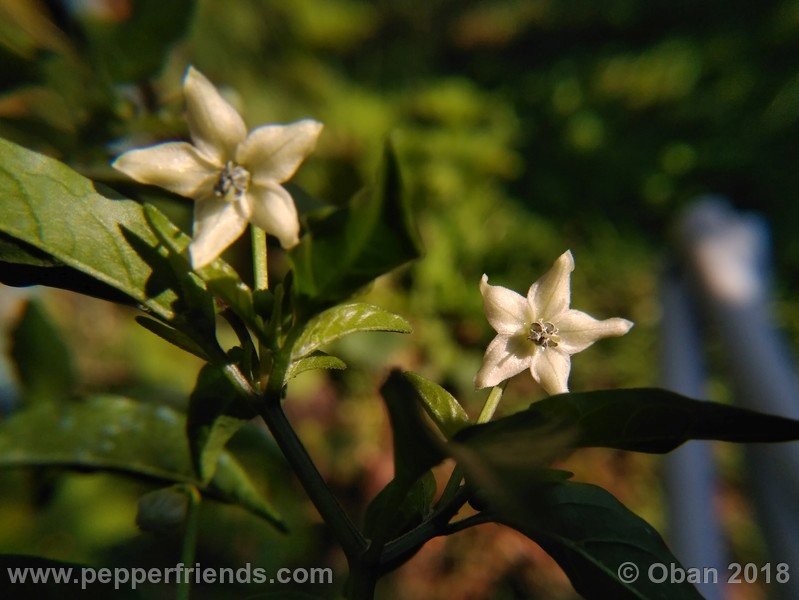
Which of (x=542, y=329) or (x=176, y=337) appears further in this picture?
(x=542, y=329)

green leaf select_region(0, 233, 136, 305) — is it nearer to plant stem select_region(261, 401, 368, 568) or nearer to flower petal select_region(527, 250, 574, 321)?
plant stem select_region(261, 401, 368, 568)

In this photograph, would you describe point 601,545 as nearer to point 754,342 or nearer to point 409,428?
point 409,428

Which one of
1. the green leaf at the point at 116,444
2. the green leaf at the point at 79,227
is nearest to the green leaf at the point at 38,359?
the green leaf at the point at 116,444

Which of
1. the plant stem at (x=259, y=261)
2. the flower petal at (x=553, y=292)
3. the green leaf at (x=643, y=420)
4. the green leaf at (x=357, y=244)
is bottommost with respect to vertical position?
the green leaf at (x=643, y=420)

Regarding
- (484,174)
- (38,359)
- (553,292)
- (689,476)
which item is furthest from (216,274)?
(484,174)

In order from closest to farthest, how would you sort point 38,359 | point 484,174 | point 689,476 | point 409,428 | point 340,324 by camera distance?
1. point 409,428
2. point 340,324
3. point 38,359
4. point 689,476
5. point 484,174

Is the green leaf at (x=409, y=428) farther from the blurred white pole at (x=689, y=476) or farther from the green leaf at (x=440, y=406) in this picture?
the blurred white pole at (x=689, y=476)

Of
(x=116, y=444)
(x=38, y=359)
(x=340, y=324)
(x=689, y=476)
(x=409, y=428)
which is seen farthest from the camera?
(x=689, y=476)
